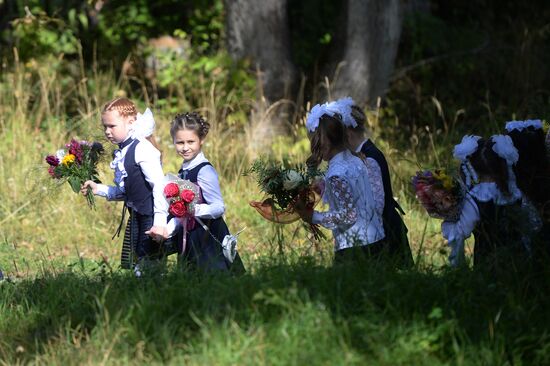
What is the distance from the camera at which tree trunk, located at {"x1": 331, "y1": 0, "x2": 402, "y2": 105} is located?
12.4 metres

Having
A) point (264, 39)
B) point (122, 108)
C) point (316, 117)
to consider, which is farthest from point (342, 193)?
point (264, 39)

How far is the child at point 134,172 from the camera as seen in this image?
7066mm

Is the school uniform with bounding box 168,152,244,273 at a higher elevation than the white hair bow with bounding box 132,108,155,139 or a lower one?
lower

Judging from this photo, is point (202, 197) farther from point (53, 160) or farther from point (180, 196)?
point (53, 160)

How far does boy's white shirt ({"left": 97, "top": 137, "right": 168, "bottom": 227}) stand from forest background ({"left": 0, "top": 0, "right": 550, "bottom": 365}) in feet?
1.74

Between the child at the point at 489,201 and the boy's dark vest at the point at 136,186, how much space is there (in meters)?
2.19

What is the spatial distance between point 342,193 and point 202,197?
3.40ft

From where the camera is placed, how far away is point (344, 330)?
4895mm

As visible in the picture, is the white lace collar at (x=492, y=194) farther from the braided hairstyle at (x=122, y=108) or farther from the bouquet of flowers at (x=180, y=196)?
the braided hairstyle at (x=122, y=108)

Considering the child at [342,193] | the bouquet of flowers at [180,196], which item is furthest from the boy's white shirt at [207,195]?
the child at [342,193]

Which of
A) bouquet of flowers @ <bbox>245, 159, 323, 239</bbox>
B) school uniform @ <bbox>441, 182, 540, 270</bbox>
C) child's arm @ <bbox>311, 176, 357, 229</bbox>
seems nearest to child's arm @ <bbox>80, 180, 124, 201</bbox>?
bouquet of flowers @ <bbox>245, 159, 323, 239</bbox>

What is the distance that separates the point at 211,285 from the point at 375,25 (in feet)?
24.4

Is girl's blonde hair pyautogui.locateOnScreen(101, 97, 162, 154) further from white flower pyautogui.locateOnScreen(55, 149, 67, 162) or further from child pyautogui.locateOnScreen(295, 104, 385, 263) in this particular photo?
child pyautogui.locateOnScreen(295, 104, 385, 263)

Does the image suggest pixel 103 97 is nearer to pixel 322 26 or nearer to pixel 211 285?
pixel 322 26
